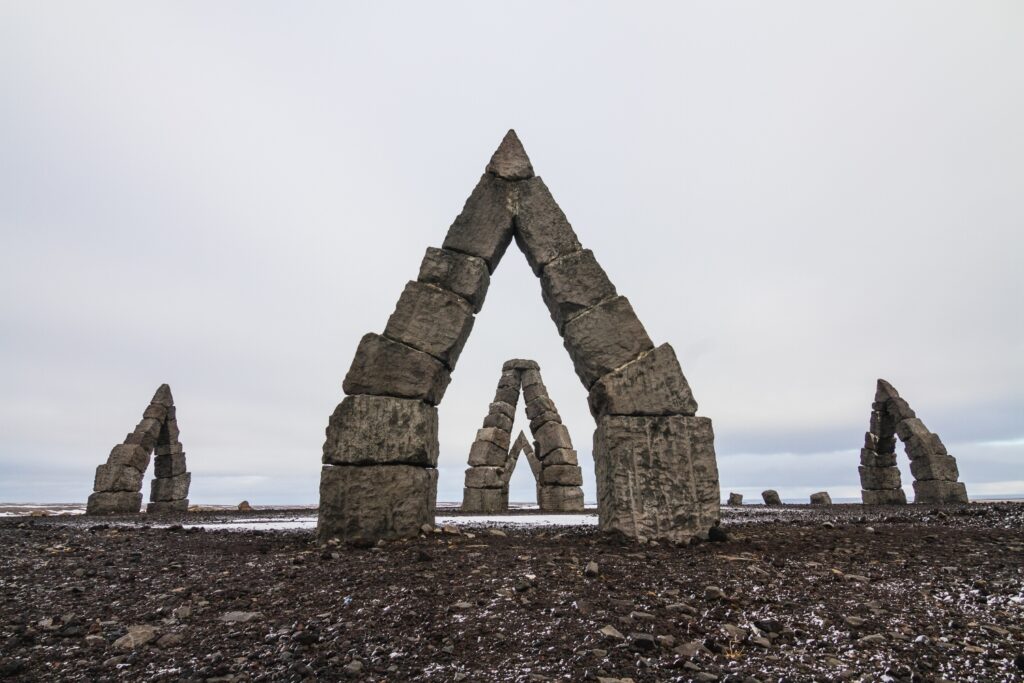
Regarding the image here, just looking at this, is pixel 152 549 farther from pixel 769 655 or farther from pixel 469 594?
pixel 769 655

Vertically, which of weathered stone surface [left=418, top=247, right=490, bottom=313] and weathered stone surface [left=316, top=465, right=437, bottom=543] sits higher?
weathered stone surface [left=418, top=247, right=490, bottom=313]

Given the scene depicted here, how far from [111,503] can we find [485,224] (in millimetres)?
13607

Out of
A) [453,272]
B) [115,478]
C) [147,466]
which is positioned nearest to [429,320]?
[453,272]

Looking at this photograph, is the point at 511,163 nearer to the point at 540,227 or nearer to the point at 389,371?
the point at 540,227

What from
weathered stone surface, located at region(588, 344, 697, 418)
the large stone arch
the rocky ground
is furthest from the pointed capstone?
the rocky ground

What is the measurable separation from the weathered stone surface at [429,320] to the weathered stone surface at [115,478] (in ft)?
40.2

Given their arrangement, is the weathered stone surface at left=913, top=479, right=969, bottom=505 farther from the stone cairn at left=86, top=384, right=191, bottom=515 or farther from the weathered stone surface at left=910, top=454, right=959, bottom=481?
the stone cairn at left=86, top=384, right=191, bottom=515

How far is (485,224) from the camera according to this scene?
6793mm

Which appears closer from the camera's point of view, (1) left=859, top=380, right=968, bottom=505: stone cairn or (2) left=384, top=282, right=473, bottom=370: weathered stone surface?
(2) left=384, top=282, right=473, bottom=370: weathered stone surface

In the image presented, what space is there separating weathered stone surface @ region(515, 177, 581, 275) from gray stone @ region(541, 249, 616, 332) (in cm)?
15

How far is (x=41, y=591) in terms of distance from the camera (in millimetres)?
3930

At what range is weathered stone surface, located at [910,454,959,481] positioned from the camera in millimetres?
14438

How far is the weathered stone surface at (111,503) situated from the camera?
14.1m

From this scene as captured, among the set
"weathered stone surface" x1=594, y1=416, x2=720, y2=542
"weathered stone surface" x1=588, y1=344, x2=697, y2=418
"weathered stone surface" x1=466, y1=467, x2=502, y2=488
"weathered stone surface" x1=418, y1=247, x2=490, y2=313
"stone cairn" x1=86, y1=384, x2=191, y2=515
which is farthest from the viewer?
"weathered stone surface" x1=466, y1=467, x2=502, y2=488
